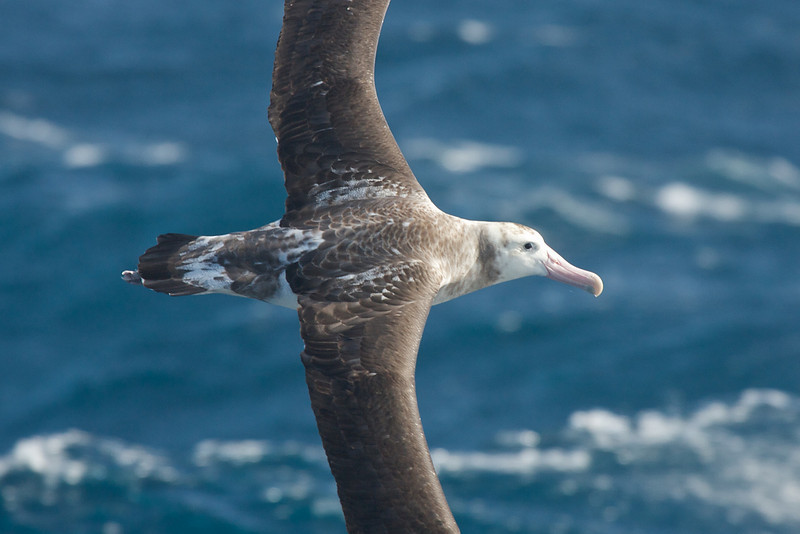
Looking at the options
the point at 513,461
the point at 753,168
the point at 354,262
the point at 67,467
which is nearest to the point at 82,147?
the point at 67,467

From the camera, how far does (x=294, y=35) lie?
1279cm

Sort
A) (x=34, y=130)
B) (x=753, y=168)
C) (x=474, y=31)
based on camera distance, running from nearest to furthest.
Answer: (x=34, y=130) → (x=753, y=168) → (x=474, y=31)

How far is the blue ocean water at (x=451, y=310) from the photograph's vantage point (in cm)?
2742

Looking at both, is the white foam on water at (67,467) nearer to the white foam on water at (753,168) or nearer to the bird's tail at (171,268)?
the bird's tail at (171,268)

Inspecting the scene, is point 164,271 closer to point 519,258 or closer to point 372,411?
point 372,411

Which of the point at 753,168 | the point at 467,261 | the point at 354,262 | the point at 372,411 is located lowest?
the point at 372,411

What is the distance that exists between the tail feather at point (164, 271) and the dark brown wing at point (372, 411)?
5.41 ft

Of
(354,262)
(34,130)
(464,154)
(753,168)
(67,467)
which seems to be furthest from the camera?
(753,168)

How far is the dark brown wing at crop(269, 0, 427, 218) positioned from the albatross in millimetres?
14

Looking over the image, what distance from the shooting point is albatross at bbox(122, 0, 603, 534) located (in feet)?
32.6

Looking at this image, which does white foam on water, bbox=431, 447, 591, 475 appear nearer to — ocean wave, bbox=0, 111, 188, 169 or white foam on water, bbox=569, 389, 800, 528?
white foam on water, bbox=569, 389, 800, 528

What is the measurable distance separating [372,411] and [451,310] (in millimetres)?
18683

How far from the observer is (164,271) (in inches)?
472

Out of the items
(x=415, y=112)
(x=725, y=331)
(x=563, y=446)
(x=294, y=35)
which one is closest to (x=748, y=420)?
(x=725, y=331)
